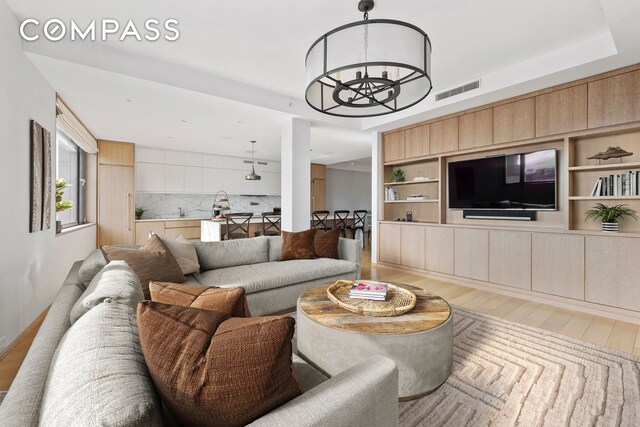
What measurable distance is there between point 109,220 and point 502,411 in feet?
22.1

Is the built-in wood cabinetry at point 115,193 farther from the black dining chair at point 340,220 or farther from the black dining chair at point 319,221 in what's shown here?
the black dining chair at point 340,220

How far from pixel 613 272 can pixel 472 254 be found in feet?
4.42

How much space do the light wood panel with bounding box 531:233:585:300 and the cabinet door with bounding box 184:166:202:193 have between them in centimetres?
666

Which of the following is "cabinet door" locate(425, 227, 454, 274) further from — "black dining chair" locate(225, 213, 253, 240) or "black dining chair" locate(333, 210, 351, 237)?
"black dining chair" locate(225, 213, 253, 240)

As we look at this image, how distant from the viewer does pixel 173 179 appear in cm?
680

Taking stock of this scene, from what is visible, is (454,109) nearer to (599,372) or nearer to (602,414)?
(599,372)

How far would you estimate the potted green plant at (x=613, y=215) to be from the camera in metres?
2.97

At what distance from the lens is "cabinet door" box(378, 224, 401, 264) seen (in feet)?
16.1

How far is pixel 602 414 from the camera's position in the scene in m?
1.55

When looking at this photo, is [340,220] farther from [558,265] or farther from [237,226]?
[558,265]

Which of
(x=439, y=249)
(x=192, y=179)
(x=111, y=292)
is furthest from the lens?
(x=192, y=179)

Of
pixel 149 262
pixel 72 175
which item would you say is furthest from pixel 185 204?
pixel 149 262

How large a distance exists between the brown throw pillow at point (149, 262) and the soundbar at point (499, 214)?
3.79 m

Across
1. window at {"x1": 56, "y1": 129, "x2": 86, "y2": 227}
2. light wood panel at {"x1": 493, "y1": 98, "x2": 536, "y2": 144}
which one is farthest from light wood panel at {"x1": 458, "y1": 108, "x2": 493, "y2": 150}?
window at {"x1": 56, "y1": 129, "x2": 86, "y2": 227}
